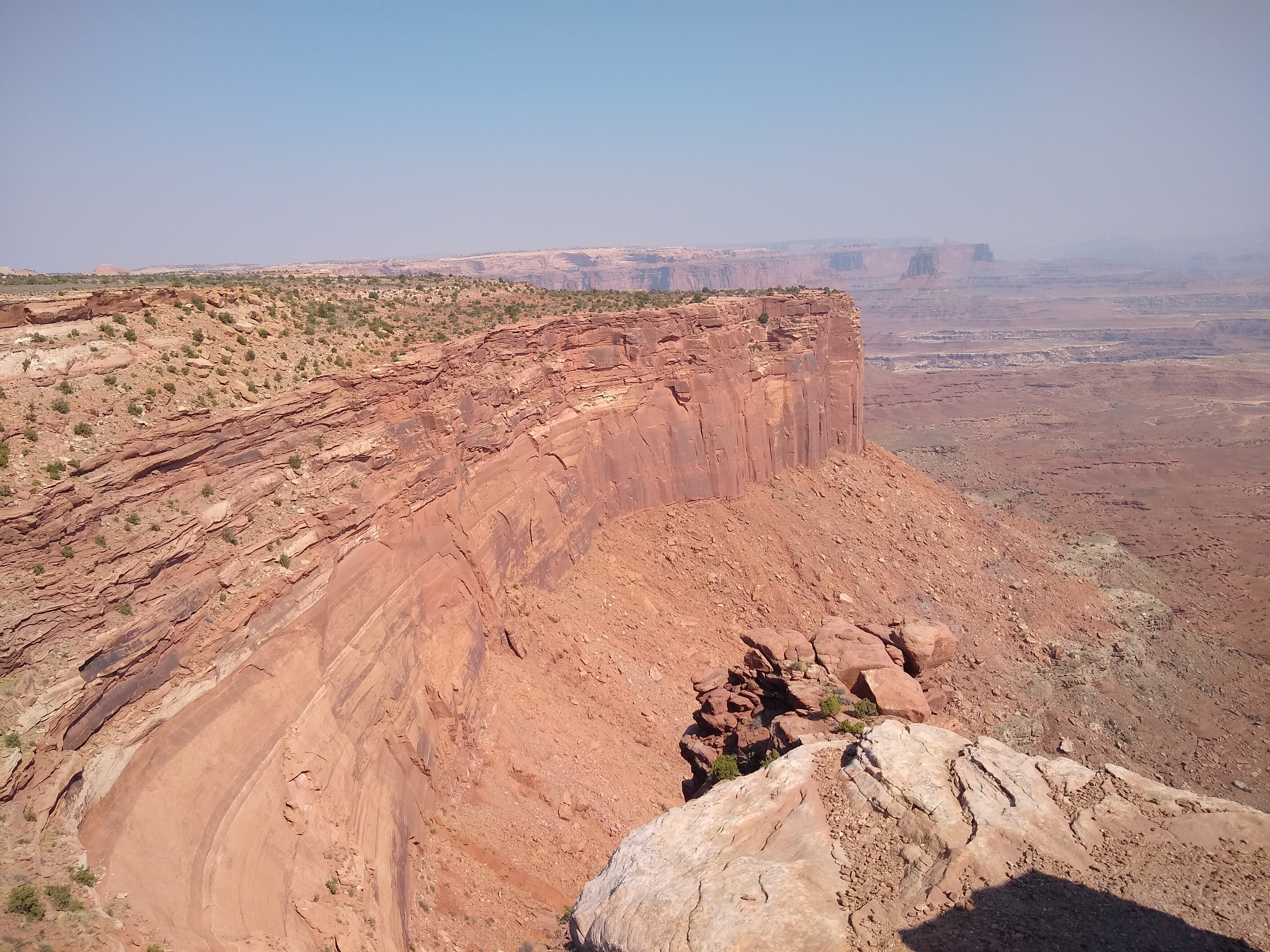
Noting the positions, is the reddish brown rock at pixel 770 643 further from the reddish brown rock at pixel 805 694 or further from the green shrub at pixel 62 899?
the green shrub at pixel 62 899

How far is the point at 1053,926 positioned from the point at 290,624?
48.3 feet

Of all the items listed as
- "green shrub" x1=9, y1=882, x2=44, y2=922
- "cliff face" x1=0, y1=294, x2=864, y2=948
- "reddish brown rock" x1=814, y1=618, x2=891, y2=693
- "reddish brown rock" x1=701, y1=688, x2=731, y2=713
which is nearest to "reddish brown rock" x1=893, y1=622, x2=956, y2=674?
"reddish brown rock" x1=814, y1=618, x2=891, y2=693

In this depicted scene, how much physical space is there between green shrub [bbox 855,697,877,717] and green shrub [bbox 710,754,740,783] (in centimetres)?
359

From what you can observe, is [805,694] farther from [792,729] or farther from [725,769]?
[725,769]

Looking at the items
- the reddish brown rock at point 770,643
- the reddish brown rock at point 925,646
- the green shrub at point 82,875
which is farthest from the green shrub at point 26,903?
the reddish brown rock at point 925,646

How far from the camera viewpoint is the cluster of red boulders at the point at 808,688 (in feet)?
64.6

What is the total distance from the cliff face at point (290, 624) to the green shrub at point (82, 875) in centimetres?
33

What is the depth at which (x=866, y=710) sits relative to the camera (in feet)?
63.0

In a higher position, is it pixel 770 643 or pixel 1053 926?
pixel 1053 926

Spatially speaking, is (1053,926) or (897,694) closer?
(1053,926)

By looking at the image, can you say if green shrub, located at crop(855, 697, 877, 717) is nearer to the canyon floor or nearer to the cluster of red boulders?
the cluster of red boulders

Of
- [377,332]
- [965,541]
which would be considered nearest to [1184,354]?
[965,541]

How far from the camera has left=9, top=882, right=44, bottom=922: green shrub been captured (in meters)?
8.40

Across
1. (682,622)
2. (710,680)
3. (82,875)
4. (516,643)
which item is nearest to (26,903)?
(82,875)
